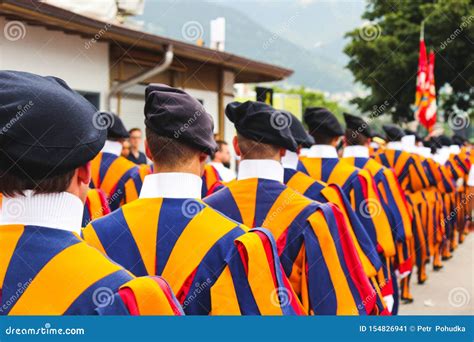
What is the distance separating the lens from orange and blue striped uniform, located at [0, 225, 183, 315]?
181cm

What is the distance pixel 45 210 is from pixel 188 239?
2.93ft

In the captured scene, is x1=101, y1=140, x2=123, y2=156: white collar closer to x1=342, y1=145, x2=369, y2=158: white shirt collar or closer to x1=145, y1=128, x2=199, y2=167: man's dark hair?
x1=342, y1=145, x2=369, y2=158: white shirt collar

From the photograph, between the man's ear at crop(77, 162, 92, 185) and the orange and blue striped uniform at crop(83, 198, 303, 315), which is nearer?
Result: the man's ear at crop(77, 162, 92, 185)

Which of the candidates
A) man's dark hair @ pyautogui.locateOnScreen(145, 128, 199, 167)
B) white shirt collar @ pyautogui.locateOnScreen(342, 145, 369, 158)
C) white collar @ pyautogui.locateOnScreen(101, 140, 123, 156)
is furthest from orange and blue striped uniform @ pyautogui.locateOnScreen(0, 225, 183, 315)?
white shirt collar @ pyautogui.locateOnScreen(342, 145, 369, 158)

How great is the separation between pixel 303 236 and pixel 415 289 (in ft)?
20.3

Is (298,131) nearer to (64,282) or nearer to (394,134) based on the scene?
(64,282)

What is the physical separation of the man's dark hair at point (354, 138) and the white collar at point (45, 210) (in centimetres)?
606

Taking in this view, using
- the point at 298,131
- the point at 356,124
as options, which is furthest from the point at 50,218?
the point at 356,124

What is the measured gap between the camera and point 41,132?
6.14 feet

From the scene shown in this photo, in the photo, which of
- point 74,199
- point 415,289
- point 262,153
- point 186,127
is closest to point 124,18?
point 415,289

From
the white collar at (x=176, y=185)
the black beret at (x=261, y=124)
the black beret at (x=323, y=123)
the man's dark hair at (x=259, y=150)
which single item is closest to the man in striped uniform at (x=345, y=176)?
the black beret at (x=323, y=123)

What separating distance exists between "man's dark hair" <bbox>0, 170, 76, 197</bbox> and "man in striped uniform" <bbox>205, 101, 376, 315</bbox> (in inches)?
74.3

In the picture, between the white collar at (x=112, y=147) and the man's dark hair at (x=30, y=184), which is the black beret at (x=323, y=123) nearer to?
the white collar at (x=112, y=147)
